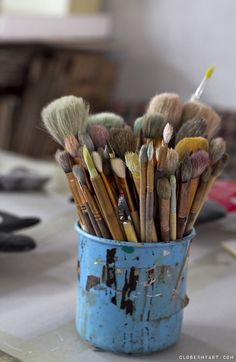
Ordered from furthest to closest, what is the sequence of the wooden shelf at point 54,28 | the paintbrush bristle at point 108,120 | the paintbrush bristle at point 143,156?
the wooden shelf at point 54,28 → the paintbrush bristle at point 108,120 → the paintbrush bristle at point 143,156

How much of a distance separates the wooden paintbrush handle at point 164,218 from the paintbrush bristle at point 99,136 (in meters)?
0.11

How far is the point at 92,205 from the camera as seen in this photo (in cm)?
80

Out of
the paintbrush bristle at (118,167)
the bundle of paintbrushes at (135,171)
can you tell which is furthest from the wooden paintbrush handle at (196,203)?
the paintbrush bristle at (118,167)

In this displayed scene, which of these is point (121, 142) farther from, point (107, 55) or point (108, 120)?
point (107, 55)

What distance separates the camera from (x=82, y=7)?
114 inches

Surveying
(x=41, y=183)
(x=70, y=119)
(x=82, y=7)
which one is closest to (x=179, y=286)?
(x=70, y=119)

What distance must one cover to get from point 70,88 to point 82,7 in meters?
0.36

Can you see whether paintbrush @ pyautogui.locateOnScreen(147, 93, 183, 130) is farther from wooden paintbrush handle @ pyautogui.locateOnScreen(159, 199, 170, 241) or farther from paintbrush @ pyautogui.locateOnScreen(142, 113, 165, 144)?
wooden paintbrush handle @ pyautogui.locateOnScreen(159, 199, 170, 241)

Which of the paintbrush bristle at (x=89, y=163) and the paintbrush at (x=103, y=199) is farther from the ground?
the paintbrush bristle at (x=89, y=163)

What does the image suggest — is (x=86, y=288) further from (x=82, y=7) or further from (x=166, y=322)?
(x=82, y=7)

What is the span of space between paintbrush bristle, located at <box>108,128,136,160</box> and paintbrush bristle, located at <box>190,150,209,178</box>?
0.08 m

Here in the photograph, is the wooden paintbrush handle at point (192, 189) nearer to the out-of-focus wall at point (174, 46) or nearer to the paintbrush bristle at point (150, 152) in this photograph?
the paintbrush bristle at point (150, 152)

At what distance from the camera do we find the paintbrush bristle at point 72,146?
80 cm

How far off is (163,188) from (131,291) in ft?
0.46
